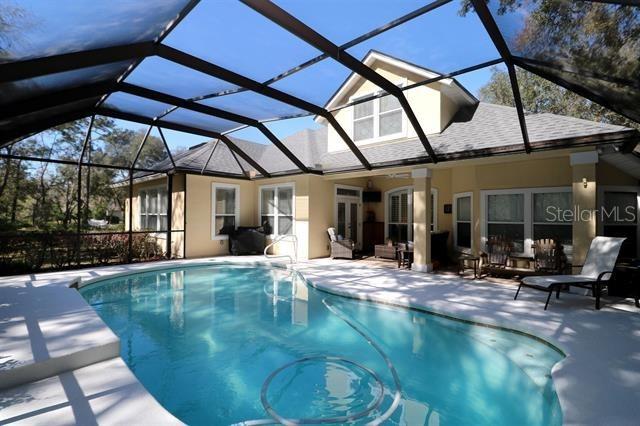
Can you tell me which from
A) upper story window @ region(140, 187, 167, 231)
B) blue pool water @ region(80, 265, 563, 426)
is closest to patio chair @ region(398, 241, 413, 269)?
blue pool water @ region(80, 265, 563, 426)

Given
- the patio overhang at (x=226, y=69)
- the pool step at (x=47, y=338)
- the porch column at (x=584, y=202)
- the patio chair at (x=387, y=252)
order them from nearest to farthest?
1. the pool step at (x=47, y=338)
2. the patio overhang at (x=226, y=69)
3. the porch column at (x=584, y=202)
4. the patio chair at (x=387, y=252)

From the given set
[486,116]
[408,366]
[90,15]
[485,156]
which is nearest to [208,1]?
[90,15]

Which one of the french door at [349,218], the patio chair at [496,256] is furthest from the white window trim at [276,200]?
the patio chair at [496,256]

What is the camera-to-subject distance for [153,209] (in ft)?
49.0

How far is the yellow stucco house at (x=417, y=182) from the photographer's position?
7.70 meters

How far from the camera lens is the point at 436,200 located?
12.1m

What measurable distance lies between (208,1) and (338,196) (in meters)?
9.40

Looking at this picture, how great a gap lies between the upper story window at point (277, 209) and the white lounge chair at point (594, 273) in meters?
8.50

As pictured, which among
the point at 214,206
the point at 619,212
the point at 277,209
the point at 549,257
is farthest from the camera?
the point at 277,209

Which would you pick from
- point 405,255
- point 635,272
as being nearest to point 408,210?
point 405,255

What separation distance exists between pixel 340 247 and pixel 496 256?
5.31 m

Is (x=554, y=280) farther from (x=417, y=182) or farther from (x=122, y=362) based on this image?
(x=122, y=362)

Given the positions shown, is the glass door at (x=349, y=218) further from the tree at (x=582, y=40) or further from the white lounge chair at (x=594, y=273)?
the tree at (x=582, y=40)

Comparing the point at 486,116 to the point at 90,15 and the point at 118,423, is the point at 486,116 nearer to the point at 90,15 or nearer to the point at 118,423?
the point at 90,15
